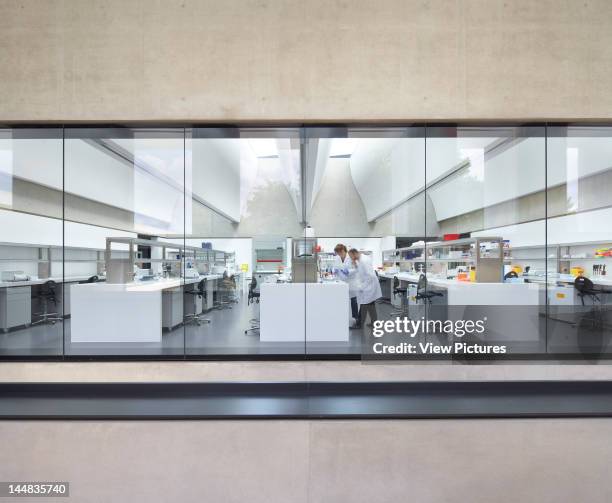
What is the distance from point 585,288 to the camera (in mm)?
5113

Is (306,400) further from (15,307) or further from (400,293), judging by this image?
(15,307)

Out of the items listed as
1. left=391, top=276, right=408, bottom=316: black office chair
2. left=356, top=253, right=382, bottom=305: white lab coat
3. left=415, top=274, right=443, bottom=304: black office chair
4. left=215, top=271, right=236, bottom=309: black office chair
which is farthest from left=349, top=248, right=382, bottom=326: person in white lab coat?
left=215, top=271, right=236, bottom=309: black office chair

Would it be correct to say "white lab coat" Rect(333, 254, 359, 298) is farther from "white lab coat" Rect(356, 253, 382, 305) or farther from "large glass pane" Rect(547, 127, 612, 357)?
"large glass pane" Rect(547, 127, 612, 357)

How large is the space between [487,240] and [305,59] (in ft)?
11.2

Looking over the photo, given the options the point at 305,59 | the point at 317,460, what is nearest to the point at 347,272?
the point at 317,460

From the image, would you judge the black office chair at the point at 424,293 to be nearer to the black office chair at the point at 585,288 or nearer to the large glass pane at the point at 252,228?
the large glass pane at the point at 252,228

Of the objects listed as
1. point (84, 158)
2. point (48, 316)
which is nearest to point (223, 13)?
point (84, 158)

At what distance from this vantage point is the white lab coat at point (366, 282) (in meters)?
4.03

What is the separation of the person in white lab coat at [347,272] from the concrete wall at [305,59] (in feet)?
5.08

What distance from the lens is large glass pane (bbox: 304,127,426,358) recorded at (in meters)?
3.27

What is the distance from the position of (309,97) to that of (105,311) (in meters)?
3.12

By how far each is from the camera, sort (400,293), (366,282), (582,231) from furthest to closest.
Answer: (400,293)
(582,231)
(366,282)

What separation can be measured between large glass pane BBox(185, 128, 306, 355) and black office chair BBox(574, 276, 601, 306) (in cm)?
476

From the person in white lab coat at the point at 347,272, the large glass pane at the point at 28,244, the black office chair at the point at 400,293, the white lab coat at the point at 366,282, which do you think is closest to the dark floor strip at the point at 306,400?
the person in white lab coat at the point at 347,272
